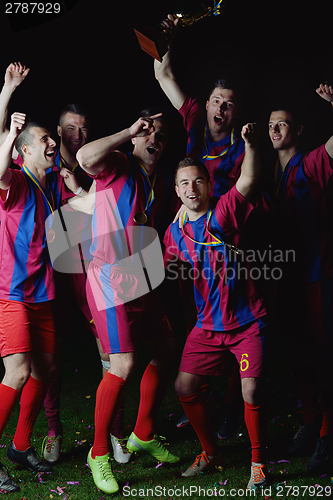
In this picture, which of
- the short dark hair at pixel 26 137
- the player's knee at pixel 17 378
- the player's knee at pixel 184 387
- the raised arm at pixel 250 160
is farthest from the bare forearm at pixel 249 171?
the player's knee at pixel 17 378

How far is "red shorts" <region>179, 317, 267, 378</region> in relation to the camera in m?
2.55

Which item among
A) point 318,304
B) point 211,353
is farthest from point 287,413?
point 211,353

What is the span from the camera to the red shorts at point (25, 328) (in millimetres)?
2654

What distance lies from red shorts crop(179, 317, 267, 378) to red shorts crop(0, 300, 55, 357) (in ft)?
2.56

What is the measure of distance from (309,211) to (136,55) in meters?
1.88

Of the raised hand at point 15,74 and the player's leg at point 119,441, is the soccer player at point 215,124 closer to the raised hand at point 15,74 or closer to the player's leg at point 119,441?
the player's leg at point 119,441

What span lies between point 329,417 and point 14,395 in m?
1.72

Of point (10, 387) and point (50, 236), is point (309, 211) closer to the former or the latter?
point (50, 236)

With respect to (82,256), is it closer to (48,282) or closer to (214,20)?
(48,282)

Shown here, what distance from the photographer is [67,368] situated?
15.5ft

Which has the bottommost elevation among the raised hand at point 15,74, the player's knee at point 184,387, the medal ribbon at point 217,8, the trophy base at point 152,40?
the player's knee at point 184,387

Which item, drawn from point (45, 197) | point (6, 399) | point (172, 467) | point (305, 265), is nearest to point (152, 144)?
point (45, 197)

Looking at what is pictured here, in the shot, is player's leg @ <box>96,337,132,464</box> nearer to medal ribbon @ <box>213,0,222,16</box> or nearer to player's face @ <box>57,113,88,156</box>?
player's face @ <box>57,113,88,156</box>

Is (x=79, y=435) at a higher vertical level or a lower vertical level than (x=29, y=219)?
lower
